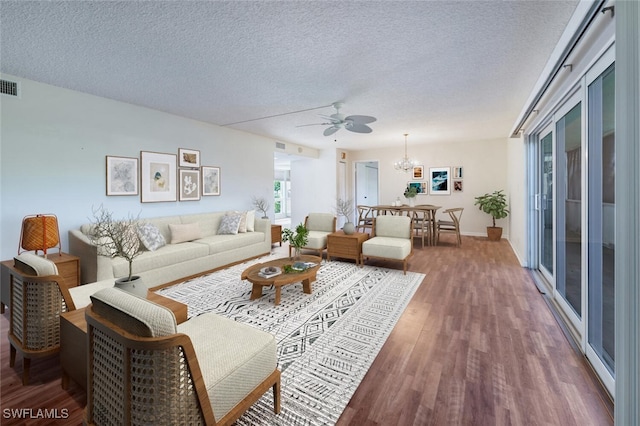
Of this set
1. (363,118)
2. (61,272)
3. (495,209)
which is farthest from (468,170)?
(61,272)

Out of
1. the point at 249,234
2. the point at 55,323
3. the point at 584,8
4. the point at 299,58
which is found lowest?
the point at 55,323

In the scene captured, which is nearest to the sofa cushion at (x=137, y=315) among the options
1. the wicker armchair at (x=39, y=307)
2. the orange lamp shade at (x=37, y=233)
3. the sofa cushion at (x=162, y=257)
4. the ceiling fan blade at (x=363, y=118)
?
the wicker armchair at (x=39, y=307)

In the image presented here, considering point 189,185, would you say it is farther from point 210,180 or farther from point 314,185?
point 314,185

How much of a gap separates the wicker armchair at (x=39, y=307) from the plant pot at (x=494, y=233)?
7.66 meters

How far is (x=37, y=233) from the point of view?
2.88 metres

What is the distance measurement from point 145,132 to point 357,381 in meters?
4.59

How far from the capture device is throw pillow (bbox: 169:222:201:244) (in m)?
4.26

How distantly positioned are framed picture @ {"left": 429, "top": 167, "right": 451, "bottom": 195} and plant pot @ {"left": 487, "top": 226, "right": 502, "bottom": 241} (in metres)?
1.55

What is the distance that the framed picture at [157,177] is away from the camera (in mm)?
4342

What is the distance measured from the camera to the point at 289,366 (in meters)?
2.02

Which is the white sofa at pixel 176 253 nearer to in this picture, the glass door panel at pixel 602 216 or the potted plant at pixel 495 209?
the glass door panel at pixel 602 216

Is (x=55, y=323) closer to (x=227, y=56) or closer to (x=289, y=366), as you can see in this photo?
(x=289, y=366)

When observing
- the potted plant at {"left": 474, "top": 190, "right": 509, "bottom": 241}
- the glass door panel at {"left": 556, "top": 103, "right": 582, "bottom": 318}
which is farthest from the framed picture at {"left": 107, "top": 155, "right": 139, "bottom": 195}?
the potted plant at {"left": 474, "top": 190, "right": 509, "bottom": 241}

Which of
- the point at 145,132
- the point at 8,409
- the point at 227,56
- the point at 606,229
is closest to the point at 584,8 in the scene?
the point at 606,229
